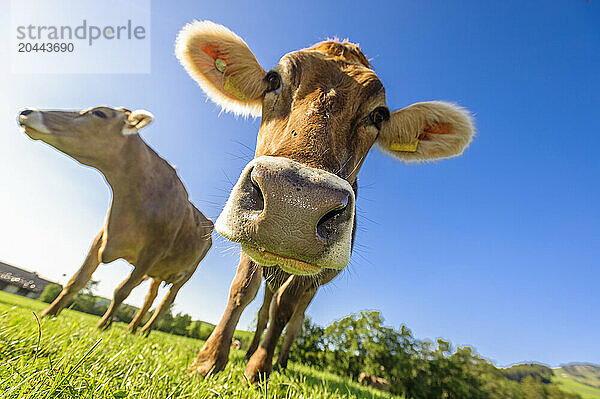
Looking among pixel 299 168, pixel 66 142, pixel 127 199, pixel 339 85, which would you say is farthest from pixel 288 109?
pixel 66 142

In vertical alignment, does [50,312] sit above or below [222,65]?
below

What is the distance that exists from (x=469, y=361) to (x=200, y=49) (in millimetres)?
28246

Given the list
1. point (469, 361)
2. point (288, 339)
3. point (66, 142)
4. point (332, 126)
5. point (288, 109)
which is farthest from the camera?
point (469, 361)

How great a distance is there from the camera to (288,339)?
12.9 feet

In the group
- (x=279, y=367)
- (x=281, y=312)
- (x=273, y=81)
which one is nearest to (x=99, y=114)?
(x=273, y=81)

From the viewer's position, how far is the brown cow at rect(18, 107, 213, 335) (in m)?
4.18

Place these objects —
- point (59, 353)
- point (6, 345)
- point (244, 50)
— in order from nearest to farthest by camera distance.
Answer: point (6, 345)
point (59, 353)
point (244, 50)

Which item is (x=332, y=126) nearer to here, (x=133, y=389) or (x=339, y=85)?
(x=339, y=85)

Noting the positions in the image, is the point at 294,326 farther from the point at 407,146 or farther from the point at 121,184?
the point at 121,184

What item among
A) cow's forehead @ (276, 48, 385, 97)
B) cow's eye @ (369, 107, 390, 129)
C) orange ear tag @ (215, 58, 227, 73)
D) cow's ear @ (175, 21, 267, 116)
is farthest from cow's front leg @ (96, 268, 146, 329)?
cow's eye @ (369, 107, 390, 129)

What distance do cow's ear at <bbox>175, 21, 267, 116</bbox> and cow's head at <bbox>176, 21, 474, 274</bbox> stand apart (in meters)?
0.01

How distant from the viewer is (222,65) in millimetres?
3486

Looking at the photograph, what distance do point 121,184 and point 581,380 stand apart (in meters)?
45.7

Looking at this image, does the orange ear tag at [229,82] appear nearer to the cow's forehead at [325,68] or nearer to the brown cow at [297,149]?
the brown cow at [297,149]
